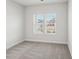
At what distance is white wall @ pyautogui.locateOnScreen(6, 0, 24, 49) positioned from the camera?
4.13 m

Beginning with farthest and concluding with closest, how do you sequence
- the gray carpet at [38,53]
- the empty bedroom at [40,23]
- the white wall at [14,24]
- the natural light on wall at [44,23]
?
the natural light on wall at [44,23] < the empty bedroom at [40,23] < the white wall at [14,24] < the gray carpet at [38,53]

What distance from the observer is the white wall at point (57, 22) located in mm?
5156

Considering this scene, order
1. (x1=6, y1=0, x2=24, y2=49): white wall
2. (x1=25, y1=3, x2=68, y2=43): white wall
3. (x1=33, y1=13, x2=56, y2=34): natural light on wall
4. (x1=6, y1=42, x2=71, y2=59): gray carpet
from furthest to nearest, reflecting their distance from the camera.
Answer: (x1=33, y1=13, x2=56, y2=34): natural light on wall < (x1=25, y1=3, x2=68, y2=43): white wall < (x1=6, y1=0, x2=24, y2=49): white wall < (x1=6, y1=42, x2=71, y2=59): gray carpet

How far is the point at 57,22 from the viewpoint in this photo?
17.4 ft

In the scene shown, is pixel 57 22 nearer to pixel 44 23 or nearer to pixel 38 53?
pixel 44 23

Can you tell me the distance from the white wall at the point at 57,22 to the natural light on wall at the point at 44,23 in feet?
0.71

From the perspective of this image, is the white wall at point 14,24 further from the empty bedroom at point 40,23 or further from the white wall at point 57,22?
the white wall at point 57,22

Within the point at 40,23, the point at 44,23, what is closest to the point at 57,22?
the point at 44,23

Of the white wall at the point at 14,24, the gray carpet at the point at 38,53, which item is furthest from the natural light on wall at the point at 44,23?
the gray carpet at the point at 38,53

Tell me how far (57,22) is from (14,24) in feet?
8.91

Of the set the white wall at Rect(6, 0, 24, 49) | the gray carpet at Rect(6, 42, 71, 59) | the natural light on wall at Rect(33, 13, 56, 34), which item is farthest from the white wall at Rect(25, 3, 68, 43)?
the gray carpet at Rect(6, 42, 71, 59)

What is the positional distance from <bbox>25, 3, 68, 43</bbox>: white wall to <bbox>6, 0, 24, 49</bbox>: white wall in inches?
20.1

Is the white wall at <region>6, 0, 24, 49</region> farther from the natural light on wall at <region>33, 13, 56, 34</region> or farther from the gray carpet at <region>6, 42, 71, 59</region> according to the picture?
the natural light on wall at <region>33, 13, 56, 34</region>
